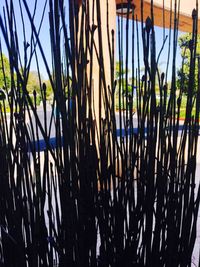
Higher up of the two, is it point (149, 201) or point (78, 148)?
point (78, 148)

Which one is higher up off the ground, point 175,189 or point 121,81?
point 121,81

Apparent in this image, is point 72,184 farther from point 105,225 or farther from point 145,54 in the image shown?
point 145,54

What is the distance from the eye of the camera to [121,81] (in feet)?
2.79

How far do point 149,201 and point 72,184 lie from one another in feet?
0.68

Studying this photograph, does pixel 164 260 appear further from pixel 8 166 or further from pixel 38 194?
pixel 8 166

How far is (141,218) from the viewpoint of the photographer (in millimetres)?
836

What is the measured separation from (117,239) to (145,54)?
0.47m

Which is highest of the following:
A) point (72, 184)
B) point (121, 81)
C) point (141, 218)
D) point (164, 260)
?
point (121, 81)

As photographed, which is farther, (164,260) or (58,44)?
(164,260)

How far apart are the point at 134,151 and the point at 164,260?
0.30m

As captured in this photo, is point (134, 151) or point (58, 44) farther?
point (134, 151)

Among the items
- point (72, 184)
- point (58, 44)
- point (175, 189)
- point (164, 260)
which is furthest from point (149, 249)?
point (58, 44)

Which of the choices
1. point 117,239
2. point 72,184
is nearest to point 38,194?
point 72,184

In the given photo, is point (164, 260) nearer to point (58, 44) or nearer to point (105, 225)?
point (105, 225)
